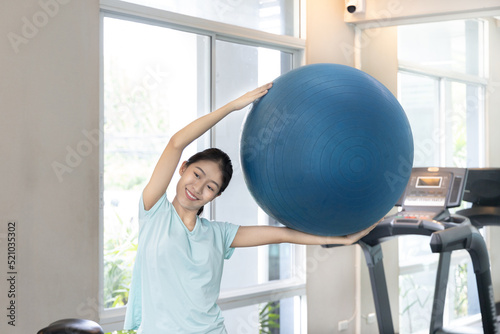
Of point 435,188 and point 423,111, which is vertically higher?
point 423,111

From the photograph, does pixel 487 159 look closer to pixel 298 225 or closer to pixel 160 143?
pixel 160 143

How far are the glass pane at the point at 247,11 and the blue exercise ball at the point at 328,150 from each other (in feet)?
5.87

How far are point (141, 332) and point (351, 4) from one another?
315 centimetres

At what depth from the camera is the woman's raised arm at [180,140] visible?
6.12 feet

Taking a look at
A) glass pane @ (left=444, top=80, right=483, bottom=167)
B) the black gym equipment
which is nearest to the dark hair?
the black gym equipment

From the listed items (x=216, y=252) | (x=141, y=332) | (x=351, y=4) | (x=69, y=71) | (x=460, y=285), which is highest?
(x=351, y=4)

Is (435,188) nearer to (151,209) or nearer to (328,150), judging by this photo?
(328,150)

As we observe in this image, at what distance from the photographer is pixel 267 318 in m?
4.05

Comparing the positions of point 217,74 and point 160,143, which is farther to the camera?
point 217,74

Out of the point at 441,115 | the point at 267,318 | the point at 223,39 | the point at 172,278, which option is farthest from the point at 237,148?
the point at 172,278

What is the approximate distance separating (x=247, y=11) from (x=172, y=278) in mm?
2460

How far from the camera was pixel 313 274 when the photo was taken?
429 centimetres

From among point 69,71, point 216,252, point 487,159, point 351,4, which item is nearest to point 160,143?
point 69,71

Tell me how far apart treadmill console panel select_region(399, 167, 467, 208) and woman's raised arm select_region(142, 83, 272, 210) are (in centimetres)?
202
